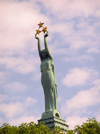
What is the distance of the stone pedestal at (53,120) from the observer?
35.2 meters

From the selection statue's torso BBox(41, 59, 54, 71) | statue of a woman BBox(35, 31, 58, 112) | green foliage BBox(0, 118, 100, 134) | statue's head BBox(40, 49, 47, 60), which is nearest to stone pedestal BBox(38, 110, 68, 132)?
statue of a woman BBox(35, 31, 58, 112)

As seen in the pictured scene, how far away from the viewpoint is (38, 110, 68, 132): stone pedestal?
1385 inches

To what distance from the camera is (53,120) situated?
1384 inches

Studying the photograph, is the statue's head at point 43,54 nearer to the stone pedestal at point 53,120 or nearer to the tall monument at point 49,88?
the tall monument at point 49,88

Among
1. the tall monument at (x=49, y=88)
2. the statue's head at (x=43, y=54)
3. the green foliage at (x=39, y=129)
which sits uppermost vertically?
the statue's head at (x=43, y=54)

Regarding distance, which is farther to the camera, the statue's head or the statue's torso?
the statue's head

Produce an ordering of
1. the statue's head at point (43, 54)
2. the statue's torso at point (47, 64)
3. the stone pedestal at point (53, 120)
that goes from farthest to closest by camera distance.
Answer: the statue's head at point (43, 54), the statue's torso at point (47, 64), the stone pedestal at point (53, 120)

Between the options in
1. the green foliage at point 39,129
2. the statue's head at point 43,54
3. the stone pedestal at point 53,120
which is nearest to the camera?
the green foliage at point 39,129

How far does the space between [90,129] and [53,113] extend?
12.0 metres

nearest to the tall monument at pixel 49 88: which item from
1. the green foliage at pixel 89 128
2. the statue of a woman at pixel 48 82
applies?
the statue of a woman at pixel 48 82

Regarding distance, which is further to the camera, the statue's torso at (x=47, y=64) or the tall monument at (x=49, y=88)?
the statue's torso at (x=47, y=64)

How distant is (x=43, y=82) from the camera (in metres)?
37.7

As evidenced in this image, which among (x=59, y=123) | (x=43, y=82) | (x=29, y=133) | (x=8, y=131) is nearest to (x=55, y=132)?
(x=29, y=133)

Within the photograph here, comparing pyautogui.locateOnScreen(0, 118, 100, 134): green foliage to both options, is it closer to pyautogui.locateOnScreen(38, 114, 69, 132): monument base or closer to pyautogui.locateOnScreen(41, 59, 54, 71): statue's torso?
pyautogui.locateOnScreen(38, 114, 69, 132): monument base
